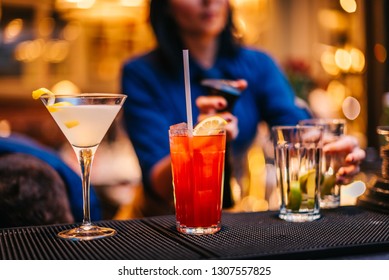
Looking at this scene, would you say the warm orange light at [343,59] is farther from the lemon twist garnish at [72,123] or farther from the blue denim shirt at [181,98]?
the lemon twist garnish at [72,123]

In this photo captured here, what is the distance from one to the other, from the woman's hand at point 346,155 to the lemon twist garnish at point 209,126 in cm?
40

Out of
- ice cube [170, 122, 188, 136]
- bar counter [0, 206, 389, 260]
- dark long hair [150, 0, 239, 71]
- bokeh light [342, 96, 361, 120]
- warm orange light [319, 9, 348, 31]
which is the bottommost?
bar counter [0, 206, 389, 260]

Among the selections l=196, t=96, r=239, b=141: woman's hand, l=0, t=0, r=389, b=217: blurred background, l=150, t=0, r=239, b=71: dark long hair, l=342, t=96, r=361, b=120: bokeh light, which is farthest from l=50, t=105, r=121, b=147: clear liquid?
l=342, t=96, r=361, b=120: bokeh light

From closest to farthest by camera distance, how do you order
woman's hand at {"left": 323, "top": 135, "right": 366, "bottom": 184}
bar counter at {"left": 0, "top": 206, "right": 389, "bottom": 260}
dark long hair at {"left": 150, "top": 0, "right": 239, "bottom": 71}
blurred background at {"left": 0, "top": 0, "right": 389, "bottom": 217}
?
bar counter at {"left": 0, "top": 206, "right": 389, "bottom": 260} < woman's hand at {"left": 323, "top": 135, "right": 366, "bottom": 184} < dark long hair at {"left": 150, "top": 0, "right": 239, "bottom": 71} < blurred background at {"left": 0, "top": 0, "right": 389, "bottom": 217}

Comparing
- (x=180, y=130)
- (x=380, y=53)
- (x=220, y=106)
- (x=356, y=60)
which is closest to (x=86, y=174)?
(x=180, y=130)

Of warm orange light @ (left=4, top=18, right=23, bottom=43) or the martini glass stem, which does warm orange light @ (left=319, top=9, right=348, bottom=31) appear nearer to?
warm orange light @ (left=4, top=18, right=23, bottom=43)

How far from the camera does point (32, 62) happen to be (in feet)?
22.7

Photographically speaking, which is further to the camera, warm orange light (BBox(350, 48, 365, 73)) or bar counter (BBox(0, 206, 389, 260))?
warm orange light (BBox(350, 48, 365, 73))

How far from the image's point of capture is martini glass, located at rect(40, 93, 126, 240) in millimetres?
1084

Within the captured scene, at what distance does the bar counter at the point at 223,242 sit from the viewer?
911mm

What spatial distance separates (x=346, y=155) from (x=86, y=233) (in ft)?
2.33

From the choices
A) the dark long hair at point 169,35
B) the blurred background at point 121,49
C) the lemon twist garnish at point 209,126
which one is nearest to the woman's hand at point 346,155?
the lemon twist garnish at point 209,126

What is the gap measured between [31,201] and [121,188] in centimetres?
254

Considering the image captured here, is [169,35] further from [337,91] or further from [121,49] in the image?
[121,49]
